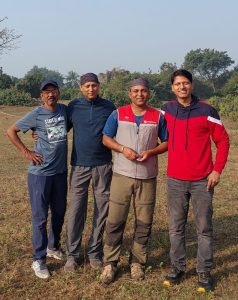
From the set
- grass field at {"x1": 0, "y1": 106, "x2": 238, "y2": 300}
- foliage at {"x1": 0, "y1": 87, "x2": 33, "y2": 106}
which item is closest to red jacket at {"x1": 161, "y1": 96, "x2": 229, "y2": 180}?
grass field at {"x1": 0, "y1": 106, "x2": 238, "y2": 300}

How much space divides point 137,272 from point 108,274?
28 cm

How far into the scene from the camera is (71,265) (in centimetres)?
405

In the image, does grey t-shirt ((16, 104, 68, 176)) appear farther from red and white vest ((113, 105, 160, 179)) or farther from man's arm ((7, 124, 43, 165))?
red and white vest ((113, 105, 160, 179))

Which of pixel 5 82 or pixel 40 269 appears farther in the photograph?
pixel 5 82

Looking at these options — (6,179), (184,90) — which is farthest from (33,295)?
(6,179)

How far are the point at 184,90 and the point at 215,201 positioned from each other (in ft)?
11.7

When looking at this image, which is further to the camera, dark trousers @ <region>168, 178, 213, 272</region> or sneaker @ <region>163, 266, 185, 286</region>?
sneaker @ <region>163, 266, 185, 286</region>

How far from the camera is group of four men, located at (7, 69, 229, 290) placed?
3643 mm

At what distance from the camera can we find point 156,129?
148 inches

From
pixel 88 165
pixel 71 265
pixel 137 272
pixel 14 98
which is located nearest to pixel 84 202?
pixel 88 165

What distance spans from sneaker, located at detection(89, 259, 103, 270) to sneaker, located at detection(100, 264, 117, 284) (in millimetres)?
179

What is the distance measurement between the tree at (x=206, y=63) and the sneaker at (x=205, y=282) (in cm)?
6595

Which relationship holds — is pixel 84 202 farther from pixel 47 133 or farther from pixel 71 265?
pixel 47 133

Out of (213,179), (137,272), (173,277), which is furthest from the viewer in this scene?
(137,272)
